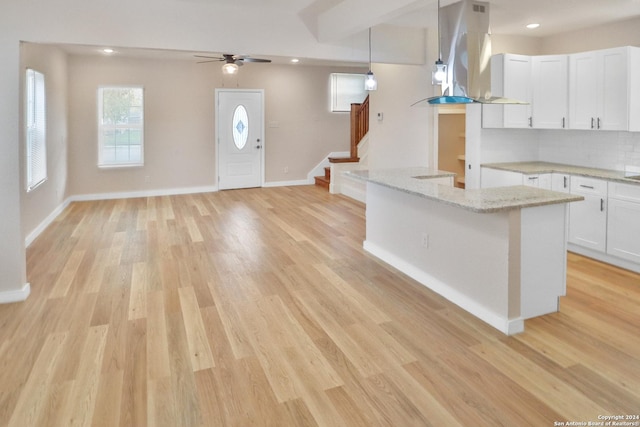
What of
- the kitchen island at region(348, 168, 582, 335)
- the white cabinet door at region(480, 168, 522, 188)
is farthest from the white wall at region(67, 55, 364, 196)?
the kitchen island at region(348, 168, 582, 335)

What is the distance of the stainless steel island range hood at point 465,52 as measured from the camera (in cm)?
425

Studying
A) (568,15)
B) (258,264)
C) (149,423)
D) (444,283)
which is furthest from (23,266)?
(568,15)

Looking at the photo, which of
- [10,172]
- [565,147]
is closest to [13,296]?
[10,172]

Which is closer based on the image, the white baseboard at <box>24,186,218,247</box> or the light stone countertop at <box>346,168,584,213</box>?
the light stone countertop at <box>346,168,584,213</box>

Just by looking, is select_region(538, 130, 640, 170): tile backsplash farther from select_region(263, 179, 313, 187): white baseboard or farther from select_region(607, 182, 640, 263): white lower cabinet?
select_region(263, 179, 313, 187): white baseboard

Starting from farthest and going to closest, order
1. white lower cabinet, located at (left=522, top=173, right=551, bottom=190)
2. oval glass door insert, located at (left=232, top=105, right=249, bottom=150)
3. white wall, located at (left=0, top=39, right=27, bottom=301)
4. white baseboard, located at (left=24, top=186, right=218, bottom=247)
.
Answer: oval glass door insert, located at (left=232, top=105, right=249, bottom=150)
white baseboard, located at (left=24, top=186, right=218, bottom=247)
white lower cabinet, located at (left=522, top=173, right=551, bottom=190)
white wall, located at (left=0, top=39, right=27, bottom=301)

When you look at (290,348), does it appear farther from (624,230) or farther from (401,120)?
(401,120)

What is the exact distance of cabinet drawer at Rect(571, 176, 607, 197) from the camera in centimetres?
448

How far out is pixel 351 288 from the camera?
156 inches

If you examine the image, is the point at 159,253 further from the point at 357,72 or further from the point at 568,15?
the point at 357,72

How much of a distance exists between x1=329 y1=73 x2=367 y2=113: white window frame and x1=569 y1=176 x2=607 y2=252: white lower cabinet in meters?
6.16

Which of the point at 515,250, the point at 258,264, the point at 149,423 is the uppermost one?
the point at 515,250

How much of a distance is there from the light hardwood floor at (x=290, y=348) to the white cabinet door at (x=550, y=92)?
1.74 metres

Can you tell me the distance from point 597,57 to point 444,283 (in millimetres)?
3082
